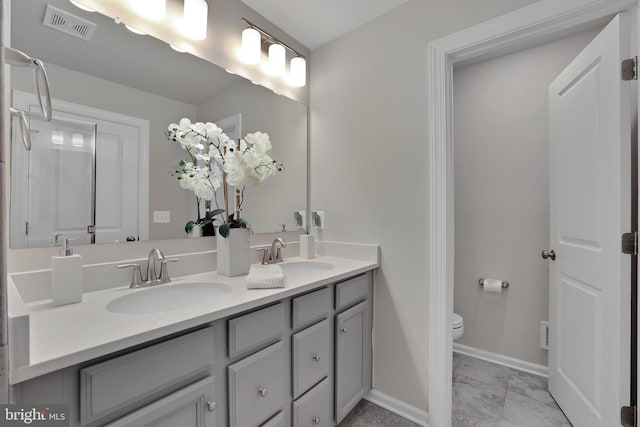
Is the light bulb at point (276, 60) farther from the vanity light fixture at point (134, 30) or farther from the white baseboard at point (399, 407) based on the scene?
the white baseboard at point (399, 407)

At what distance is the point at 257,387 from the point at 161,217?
0.85 metres

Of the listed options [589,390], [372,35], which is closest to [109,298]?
[372,35]

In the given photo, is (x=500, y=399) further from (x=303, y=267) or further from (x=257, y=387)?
(x=257, y=387)

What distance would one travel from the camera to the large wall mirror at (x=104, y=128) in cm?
103

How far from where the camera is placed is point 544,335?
208cm

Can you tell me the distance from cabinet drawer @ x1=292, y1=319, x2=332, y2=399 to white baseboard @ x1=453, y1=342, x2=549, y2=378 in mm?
1583

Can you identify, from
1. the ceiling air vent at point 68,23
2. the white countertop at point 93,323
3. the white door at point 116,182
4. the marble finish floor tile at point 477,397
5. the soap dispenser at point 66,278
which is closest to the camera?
the white countertop at point 93,323

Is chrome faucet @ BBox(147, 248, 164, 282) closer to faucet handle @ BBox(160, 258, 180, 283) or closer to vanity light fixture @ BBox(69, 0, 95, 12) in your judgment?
faucet handle @ BBox(160, 258, 180, 283)

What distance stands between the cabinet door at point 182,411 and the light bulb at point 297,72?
1.77m

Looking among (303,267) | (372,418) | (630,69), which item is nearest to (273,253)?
(303,267)

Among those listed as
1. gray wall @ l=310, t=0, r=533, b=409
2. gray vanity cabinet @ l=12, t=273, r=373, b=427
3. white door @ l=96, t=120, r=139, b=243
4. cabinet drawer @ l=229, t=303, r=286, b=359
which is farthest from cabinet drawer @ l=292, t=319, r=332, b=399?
white door @ l=96, t=120, r=139, b=243

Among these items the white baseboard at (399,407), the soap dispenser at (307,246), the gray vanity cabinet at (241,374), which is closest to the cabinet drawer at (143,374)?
the gray vanity cabinet at (241,374)

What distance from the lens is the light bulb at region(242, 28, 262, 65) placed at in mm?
1632

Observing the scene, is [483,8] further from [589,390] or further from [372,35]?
[589,390]
